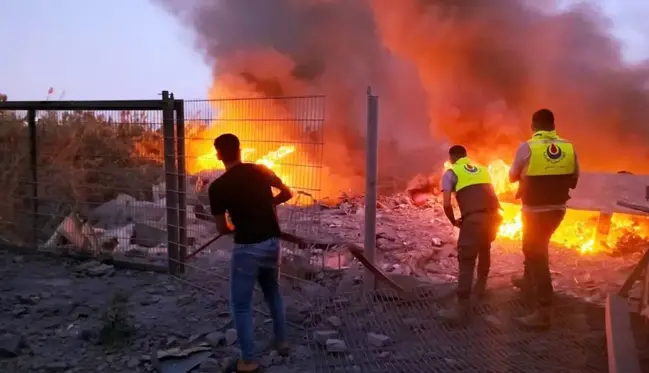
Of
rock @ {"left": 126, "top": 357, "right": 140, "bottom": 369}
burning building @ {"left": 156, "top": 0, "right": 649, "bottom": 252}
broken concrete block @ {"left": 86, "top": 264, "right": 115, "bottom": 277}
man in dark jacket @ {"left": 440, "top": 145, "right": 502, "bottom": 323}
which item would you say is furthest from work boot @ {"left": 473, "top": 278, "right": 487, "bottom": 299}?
burning building @ {"left": 156, "top": 0, "right": 649, "bottom": 252}

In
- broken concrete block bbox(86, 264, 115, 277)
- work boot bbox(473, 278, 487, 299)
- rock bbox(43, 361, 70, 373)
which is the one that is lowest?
rock bbox(43, 361, 70, 373)

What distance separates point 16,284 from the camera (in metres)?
6.80

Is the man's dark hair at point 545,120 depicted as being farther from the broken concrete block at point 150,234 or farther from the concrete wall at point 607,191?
the concrete wall at point 607,191

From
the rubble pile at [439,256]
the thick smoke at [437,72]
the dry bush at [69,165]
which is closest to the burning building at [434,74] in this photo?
the thick smoke at [437,72]

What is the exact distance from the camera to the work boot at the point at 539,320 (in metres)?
5.20

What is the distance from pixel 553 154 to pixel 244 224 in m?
2.87

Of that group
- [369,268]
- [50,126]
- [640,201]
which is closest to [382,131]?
[640,201]

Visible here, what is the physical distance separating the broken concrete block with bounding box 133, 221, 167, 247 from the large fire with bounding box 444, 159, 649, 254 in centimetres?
515

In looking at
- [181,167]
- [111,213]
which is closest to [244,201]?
[181,167]

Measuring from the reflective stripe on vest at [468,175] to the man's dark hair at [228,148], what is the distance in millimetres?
2244

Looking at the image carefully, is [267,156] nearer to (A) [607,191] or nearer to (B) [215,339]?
(B) [215,339]

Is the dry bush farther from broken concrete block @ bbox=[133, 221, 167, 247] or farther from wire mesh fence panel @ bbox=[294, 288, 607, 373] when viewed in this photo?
wire mesh fence panel @ bbox=[294, 288, 607, 373]

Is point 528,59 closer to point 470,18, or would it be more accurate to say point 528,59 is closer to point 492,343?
point 470,18

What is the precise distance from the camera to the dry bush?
7363 mm
